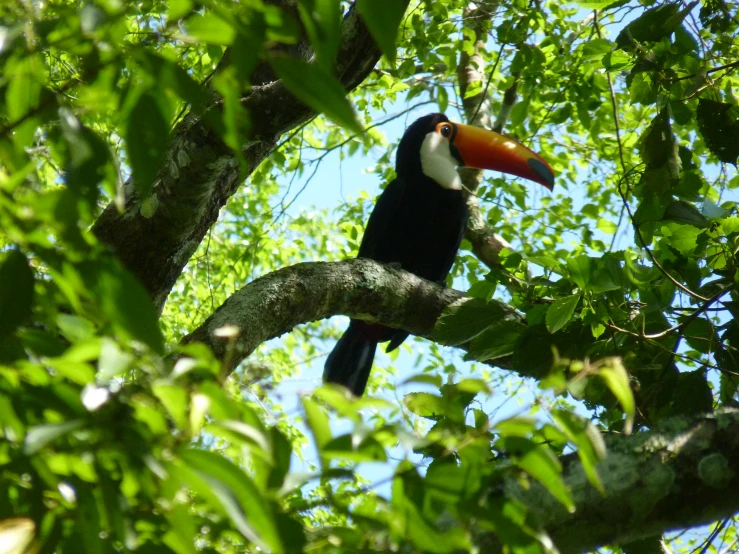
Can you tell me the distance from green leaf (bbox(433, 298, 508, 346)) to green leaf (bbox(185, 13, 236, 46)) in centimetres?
187

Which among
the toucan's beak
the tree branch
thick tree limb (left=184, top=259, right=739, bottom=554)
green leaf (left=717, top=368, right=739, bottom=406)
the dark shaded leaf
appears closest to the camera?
thick tree limb (left=184, top=259, right=739, bottom=554)

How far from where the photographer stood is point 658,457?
1.38 m

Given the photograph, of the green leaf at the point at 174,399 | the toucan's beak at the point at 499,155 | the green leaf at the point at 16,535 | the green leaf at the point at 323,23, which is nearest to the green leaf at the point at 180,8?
the green leaf at the point at 323,23

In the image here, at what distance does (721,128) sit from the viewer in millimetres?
2561

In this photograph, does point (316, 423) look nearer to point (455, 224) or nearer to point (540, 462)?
point (540, 462)

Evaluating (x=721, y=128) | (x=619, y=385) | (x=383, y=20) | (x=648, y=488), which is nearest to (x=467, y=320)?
(x=721, y=128)

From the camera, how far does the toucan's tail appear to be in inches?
187

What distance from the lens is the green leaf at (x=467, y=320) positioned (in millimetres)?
2631

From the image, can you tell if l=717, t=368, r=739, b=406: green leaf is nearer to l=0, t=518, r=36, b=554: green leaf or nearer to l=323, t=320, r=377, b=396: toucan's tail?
l=0, t=518, r=36, b=554: green leaf

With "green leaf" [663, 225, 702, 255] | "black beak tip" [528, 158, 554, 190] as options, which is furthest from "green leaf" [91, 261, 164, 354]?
"black beak tip" [528, 158, 554, 190]

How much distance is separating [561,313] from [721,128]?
913mm

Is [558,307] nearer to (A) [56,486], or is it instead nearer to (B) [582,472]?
(B) [582,472]

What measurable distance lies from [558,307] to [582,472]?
957 mm

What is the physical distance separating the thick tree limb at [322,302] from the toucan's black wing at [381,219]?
1.63 metres
